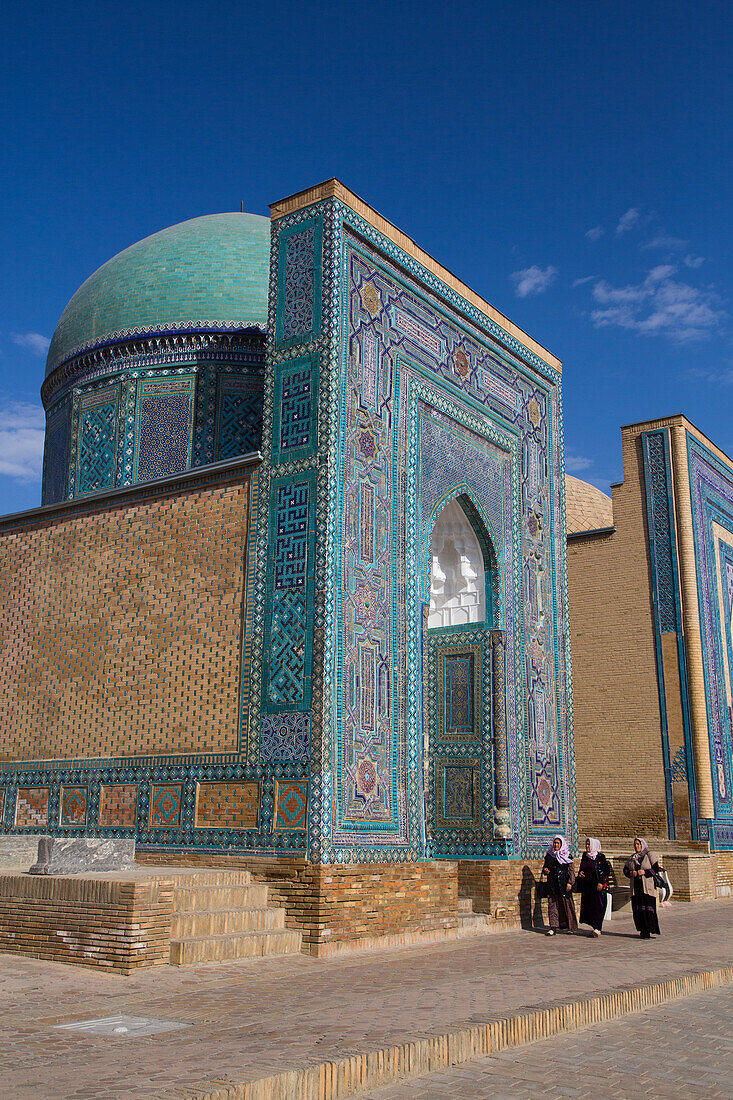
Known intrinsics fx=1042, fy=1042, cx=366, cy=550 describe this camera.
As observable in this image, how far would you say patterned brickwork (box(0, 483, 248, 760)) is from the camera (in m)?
8.05

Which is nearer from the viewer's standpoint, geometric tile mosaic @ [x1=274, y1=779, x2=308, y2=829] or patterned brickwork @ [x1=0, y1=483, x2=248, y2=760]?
geometric tile mosaic @ [x1=274, y1=779, x2=308, y2=829]

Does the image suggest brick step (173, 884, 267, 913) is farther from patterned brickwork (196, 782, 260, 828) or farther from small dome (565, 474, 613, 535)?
small dome (565, 474, 613, 535)

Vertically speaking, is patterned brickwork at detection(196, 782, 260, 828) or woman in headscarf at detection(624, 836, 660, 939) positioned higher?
patterned brickwork at detection(196, 782, 260, 828)

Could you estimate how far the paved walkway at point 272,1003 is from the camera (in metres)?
3.34

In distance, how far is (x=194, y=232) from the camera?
12.5m

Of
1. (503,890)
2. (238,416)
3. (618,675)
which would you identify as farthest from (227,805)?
(618,675)

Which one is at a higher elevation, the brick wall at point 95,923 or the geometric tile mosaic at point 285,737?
the geometric tile mosaic at point 285,737

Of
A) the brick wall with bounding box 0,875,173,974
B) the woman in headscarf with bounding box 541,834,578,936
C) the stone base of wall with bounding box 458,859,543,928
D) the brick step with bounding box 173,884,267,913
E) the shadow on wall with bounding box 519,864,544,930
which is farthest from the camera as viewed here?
the shadow on wall with bounding box 519,864,544,930

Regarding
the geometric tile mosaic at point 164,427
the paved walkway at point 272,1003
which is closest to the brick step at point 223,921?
Answer: the paved walkway at point 272,1003

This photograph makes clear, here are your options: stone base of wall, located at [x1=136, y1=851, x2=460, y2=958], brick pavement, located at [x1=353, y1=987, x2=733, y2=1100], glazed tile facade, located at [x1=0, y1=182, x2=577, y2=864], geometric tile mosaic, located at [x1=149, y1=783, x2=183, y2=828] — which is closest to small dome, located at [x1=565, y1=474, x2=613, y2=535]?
glazed tile facade, located at [x1=0, y1=182, x2=577, y2=864]

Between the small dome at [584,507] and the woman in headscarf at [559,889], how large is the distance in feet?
27.0

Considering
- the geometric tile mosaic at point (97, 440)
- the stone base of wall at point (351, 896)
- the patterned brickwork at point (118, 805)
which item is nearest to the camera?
the stone base of wall at point (351, 896)

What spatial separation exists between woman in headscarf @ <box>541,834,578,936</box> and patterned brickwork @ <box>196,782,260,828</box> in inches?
112

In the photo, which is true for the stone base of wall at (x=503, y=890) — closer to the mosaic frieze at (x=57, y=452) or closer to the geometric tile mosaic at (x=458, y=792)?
the geometric tile mosaic at (x=458, y=792)
